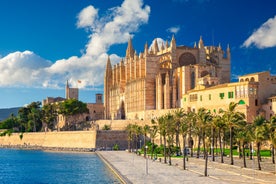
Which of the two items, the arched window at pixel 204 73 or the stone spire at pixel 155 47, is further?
the stone spire at pixel 155 47

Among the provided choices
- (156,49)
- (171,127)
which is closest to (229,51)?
(156,49)

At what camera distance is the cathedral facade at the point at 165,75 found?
76875 millimetres

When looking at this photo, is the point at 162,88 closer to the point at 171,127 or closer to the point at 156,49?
the point at 156,49

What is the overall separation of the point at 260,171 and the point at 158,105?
4784cm

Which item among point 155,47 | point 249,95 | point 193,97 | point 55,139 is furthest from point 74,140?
point 249,95

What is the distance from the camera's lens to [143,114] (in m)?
84.0

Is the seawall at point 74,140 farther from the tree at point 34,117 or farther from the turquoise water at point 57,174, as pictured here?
the turquoise water at point 57,174

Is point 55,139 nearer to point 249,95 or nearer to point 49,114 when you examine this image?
point 49,114

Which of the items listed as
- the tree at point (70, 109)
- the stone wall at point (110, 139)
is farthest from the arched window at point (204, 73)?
the tree at point (70, 109)

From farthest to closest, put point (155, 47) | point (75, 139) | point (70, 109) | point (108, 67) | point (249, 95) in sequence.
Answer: point (108, 67)
point (155, 47)
point (70, 109)
point (75, 139)
point (249, 95)

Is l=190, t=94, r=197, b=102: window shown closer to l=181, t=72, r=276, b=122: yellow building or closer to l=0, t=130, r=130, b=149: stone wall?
l=181, t=72, r=276, b=122: yellow building

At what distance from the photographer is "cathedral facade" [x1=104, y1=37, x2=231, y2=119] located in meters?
76.9


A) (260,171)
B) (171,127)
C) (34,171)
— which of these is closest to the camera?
(260,171)

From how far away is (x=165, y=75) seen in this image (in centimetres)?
8475
